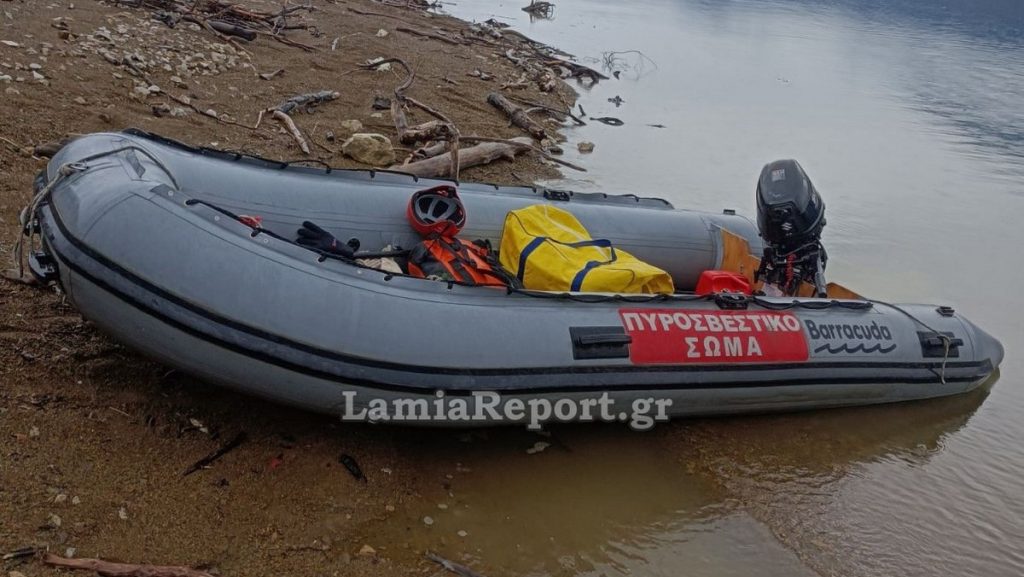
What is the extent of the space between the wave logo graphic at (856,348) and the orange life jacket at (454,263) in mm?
1522

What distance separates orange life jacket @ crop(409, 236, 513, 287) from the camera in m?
3.43

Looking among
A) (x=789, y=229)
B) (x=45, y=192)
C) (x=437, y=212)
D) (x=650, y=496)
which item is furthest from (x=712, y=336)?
(x=45, y=192)

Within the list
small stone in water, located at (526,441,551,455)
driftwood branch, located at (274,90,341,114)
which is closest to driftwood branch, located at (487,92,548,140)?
driftwood branch, located at (274,90,341,114)

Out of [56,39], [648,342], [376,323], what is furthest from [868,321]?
[56,39]

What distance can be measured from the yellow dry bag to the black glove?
0.83m

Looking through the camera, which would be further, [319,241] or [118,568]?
[319,241]

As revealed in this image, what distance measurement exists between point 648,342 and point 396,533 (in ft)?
4.13

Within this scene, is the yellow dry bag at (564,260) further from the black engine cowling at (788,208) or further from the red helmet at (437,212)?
the black engine cowling at (788,208)

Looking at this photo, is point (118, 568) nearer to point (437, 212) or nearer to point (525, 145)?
point (437, 212)

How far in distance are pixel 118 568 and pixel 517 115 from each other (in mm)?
6671

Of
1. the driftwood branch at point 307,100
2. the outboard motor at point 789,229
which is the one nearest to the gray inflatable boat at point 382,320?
the outboard motor at point 789,229

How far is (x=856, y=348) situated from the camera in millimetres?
3814

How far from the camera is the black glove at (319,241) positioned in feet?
10.7

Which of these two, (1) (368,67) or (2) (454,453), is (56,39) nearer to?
(1) (368,67)
